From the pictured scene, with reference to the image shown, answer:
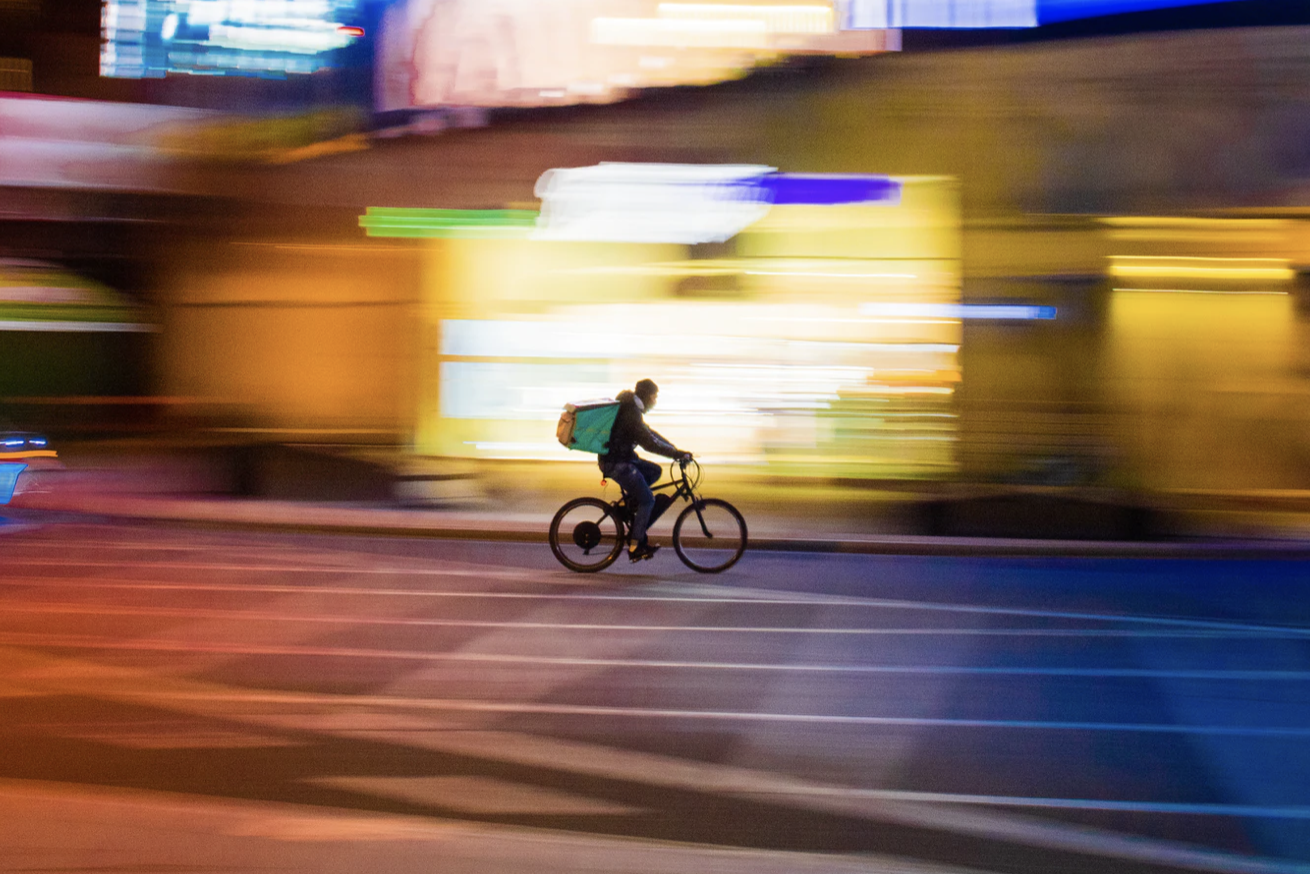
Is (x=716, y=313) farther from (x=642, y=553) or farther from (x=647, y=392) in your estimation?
(x=642, y=553)

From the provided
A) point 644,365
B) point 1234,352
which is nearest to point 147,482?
point 644,365

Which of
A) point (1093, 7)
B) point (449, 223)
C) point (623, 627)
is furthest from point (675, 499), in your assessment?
point (1093, 7)

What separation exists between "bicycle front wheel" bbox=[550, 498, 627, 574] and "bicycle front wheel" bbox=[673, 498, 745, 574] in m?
0.55

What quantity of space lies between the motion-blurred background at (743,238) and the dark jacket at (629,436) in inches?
192

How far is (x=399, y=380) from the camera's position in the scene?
1809 centimetres

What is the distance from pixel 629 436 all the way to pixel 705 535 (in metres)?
1.21

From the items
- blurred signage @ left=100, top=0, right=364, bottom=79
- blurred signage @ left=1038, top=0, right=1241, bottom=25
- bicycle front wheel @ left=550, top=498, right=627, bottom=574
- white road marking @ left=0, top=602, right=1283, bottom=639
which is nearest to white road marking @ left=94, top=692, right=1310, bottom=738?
white road marking @ left=0, top=602, right=1283, bottom=639

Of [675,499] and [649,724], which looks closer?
[649,724]

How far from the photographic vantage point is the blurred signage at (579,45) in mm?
16094

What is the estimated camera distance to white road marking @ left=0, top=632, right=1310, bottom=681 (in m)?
7.56

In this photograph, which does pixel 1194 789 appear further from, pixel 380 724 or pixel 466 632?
pixel 466 632

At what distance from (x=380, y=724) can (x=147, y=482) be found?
1449 centimetres

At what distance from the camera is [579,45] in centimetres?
1683

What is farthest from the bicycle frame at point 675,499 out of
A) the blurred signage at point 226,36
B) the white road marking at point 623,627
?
the blurred signage at point 226,36
